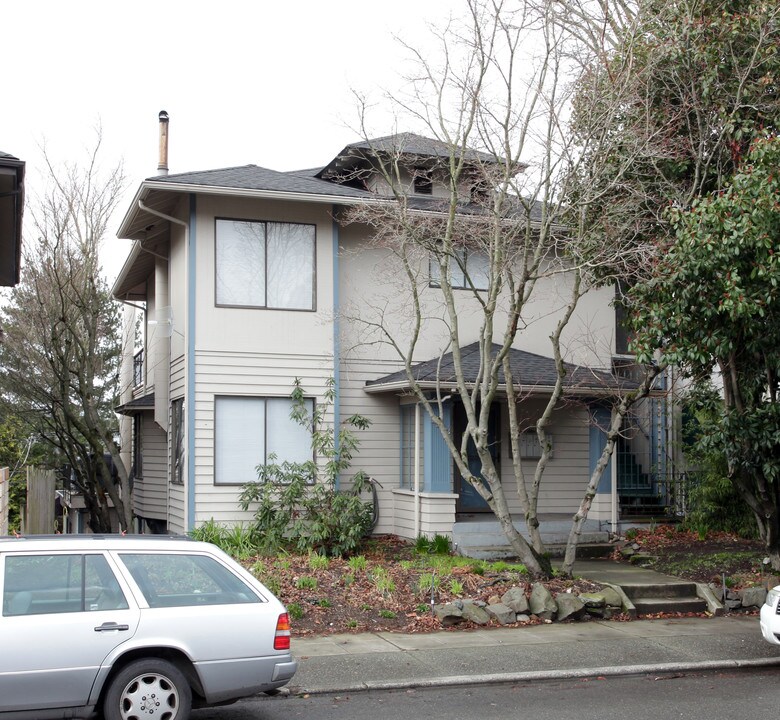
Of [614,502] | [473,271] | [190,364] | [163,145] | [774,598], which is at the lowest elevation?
[774,598]

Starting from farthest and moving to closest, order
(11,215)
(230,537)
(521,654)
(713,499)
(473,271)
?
(473,271), (713,499), (230,537), (11,215), (521,654)

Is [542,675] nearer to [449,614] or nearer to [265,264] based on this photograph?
[449,614]

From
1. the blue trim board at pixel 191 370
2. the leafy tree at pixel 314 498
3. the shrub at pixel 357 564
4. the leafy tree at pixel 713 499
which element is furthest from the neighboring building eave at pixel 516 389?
the blue trim board at pixel 191 370

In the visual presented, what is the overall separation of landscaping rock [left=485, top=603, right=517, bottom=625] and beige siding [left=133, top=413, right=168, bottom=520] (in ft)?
31.3

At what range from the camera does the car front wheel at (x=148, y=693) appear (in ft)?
21.6

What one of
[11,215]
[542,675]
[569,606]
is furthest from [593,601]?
[11,215]

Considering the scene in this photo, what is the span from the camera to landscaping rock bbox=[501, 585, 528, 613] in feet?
38.9

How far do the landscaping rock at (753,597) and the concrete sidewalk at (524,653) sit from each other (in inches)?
25.6

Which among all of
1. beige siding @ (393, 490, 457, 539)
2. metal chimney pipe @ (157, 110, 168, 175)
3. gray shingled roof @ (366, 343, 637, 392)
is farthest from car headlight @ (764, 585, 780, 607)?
metal chimney pipe @ (157, 110, 168, 175)

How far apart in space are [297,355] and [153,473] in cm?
610

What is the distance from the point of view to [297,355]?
16281mm

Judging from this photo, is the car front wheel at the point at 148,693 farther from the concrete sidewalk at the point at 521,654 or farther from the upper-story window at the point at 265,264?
the upper-story window at the point at 265,264

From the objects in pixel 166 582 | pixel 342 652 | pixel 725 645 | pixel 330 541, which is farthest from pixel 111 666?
pixel 330 541

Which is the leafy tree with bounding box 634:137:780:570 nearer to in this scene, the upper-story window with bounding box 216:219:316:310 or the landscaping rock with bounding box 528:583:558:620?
the landscaping rock with bounding box 528:583:558:620
